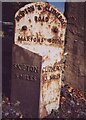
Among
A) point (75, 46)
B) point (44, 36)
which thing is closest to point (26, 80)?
point (44, 36)

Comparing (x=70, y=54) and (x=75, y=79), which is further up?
(x=70, y=54)

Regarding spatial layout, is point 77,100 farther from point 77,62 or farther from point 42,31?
point 42,31

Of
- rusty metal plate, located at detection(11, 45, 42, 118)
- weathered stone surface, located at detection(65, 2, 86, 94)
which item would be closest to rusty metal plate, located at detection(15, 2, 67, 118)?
rusty metal plate, located at detection(11, 45, 42, 118)

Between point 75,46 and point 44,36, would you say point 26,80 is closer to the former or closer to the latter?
point 44,36

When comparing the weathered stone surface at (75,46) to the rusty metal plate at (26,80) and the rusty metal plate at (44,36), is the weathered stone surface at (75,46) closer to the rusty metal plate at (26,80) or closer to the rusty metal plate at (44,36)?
Answer: the rusty metal plate at (44,36)

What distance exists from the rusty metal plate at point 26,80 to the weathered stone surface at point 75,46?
2.40 ft

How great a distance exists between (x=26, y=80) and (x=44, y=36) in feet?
1.72

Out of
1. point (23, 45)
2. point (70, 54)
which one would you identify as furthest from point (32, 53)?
point (70, 54)

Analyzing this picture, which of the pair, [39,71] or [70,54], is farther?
[70,54]

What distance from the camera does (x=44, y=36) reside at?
336 cm

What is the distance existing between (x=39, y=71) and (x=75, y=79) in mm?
806

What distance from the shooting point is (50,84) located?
350cm

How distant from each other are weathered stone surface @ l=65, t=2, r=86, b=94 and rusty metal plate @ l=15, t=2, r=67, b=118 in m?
0.48

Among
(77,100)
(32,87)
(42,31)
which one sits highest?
(42,31)
